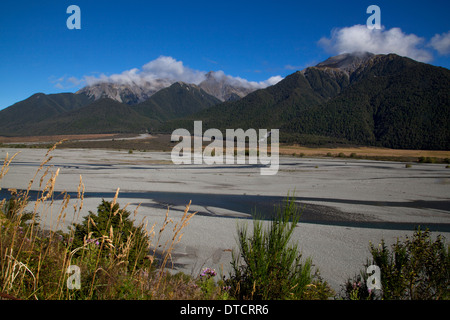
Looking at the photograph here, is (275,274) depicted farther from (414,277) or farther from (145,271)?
(414,277)

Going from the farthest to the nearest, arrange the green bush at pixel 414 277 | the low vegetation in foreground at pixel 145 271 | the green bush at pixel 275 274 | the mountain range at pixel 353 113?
the mountain range at pixel 353 113 → the green bush at pixel 414 277 → the green bush at pixel 275 274 → the low vegetation in foreground at pixel 145 271

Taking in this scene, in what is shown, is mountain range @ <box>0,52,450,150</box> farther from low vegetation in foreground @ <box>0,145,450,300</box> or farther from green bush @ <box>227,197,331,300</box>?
green bush @ <box>227,197,331,300</box>

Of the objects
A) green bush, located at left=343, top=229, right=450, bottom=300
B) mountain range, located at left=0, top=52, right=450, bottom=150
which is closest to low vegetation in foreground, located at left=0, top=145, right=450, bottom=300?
green bush, located at left=343, top=229, right=450, bottom=300

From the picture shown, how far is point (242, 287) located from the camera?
11.0 ft

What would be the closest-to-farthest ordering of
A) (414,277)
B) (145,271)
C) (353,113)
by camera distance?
(145,271), (414,277), (353,113)

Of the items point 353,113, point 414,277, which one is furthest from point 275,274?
point 353,113

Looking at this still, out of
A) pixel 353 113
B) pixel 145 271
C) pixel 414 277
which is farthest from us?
pixel 353 113

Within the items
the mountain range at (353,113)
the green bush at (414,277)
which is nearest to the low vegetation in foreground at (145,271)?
the green bush at (414,277)

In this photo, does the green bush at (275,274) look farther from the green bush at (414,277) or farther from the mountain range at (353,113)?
the mountain range at (353,113)

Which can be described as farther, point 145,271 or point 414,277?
point 414,277

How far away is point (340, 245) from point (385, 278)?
396 cm

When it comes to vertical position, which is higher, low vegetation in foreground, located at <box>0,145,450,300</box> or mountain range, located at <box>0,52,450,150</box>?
mountain range, located at <box>0,52,450,150</box>
